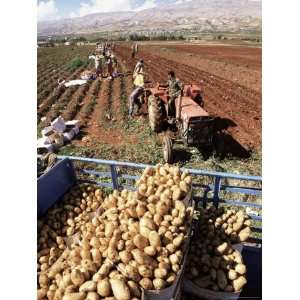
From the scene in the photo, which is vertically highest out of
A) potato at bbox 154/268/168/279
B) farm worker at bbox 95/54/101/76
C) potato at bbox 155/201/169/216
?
farm worker at bbox 95/54/101/76

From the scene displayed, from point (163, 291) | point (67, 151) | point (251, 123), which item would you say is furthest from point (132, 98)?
point (163, 291)

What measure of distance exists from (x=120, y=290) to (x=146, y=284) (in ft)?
0.67

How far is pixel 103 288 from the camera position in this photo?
6.84 feet

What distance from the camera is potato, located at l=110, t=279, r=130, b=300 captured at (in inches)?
80.9

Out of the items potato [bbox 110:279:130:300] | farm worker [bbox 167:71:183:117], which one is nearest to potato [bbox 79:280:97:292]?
potato [bbox 110:279:130:300]

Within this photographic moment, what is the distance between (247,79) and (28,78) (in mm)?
12962

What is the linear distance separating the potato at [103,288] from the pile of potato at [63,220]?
3.87 feet

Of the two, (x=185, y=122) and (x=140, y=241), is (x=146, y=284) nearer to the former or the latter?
(x=140, y=241)

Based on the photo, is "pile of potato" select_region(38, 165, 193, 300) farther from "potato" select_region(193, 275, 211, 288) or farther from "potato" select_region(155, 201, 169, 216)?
"potato" select_region(193, 275, 211, 288)

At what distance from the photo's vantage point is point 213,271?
2.87 meters

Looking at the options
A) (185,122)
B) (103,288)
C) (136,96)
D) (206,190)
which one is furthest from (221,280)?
(136,96)
